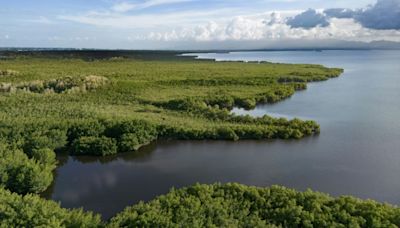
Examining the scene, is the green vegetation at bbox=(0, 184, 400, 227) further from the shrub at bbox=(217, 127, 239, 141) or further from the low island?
the shrub at bbox=(217, 127, 239, 141)

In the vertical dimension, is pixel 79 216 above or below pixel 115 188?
above

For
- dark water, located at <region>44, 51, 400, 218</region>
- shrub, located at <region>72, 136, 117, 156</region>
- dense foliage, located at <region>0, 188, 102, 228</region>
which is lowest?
dark water, located at <region>44, 51, 400, 218</region>

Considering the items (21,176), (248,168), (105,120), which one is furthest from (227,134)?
(21,176)

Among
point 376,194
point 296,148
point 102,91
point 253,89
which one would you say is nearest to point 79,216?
point 376,194

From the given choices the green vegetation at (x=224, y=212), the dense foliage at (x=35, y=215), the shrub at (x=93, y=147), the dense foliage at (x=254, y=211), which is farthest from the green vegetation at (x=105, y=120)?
the dense foliage at (x=254, y=211)

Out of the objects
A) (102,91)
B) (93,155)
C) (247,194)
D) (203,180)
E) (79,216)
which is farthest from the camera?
(102,91)

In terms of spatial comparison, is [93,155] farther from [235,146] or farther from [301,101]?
[301,101]

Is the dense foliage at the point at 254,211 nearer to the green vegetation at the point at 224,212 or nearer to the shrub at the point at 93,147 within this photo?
the green vegetation at the point at 224,212

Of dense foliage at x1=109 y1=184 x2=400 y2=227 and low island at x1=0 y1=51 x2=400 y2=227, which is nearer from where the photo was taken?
dense foliage at x1=109 y1=184 x2=400 y2=227

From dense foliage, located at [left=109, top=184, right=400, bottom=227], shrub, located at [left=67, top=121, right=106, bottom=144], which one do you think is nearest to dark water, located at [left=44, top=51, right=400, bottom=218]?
shrub, located at [left=67, top=121, right=106, bottom=144]

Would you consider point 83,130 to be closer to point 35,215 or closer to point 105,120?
point 105,120
